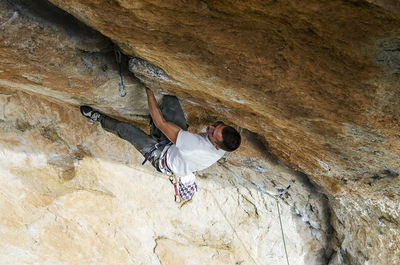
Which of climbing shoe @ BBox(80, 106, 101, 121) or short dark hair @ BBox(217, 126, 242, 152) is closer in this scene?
short dark hair @ BBox(217, 126, 242, 152)

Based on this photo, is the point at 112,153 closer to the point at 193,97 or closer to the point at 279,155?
the point at 193,97

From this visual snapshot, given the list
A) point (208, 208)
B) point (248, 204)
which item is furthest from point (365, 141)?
point (208, 208)

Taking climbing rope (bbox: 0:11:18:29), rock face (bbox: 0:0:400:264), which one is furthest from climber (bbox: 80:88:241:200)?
climbing rope (bbox: 0:11:18:29)

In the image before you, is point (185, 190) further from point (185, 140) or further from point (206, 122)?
point (185, 140)

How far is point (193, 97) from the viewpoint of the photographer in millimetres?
3191

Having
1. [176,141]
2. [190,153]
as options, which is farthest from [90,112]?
[190,153]

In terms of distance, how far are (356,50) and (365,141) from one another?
1.23m

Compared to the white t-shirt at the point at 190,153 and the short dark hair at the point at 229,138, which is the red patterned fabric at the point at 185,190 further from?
the short dark hair at the point at 229,138

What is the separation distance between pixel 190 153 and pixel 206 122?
84 centimetres

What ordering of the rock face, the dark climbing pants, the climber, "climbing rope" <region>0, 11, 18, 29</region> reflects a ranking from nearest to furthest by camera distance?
the rock face < "climbing rope" <region>0, 11, 18, 29</region> < the climber < the dark climbing pants

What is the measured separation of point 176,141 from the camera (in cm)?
301

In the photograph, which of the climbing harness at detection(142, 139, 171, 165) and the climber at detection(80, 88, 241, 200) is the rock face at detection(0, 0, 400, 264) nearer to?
the climber at detection(80, 88, 241, 200)

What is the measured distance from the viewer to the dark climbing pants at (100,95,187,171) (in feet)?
11.0

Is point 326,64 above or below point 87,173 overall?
above
